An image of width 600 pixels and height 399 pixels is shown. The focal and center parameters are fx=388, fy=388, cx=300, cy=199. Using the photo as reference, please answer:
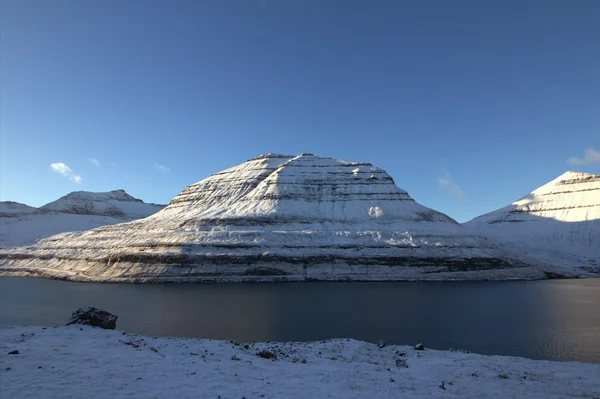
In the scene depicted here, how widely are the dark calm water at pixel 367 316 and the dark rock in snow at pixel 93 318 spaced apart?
756 centimetres

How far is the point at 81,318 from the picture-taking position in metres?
27.0

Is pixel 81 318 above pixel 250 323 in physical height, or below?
above

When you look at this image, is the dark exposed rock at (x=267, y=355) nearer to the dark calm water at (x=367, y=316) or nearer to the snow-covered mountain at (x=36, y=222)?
the dark calm water at (x=367, y=316)

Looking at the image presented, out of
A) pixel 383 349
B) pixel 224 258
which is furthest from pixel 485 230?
pixel 383 349

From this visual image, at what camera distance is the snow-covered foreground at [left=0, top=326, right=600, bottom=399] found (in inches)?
588

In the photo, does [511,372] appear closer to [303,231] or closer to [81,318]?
[81,318]

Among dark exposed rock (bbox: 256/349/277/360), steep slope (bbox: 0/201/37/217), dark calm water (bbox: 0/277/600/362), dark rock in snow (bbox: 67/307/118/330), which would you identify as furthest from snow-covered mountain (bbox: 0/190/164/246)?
dark exposed rock (bbox: 256/349/277/360)

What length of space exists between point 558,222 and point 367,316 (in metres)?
168

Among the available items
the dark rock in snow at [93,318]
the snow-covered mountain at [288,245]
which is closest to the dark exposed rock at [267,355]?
the dark rock in snow at [93,318]

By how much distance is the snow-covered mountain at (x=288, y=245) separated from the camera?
A: 96875 millimetres

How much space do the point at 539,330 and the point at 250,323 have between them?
89.6 ft

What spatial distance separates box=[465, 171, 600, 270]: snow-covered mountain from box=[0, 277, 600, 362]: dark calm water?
317 feet

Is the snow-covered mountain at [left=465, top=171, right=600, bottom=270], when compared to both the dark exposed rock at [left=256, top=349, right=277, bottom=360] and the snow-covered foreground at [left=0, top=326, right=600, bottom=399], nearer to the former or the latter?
the snow-covered foreground at [left=0, top=326, right=600, bottom=399]

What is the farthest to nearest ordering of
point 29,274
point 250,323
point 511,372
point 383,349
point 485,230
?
point 485,230 → point 29,274 → point 250,323 → point 383,349 → point 511,372
